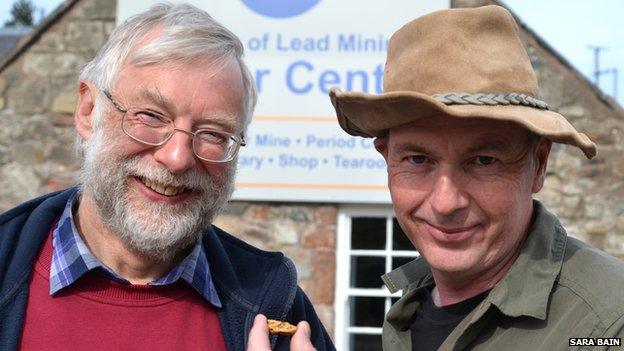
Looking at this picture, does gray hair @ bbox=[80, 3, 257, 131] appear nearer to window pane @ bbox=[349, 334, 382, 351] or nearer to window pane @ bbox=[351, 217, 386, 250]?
window pane @ bbox=[351, 217, 386, 250]

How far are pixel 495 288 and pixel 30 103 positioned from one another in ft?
18.3

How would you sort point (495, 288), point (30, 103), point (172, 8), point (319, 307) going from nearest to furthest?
1. point (495, 288)
2. point (172, 8)
3. point (319, 307)
4. point (30, 103)

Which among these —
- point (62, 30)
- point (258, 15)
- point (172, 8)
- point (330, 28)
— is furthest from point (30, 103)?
point (172, 8)

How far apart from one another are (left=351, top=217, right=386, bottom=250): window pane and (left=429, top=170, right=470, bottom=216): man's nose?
4.62 m

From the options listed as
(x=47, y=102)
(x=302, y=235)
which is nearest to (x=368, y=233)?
(x=302, y=235)

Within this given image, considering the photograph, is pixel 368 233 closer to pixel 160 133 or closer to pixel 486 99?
pixel 160 133

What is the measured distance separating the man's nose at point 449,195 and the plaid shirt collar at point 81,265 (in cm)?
77

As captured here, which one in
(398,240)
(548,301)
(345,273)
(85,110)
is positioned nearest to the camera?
(548,301)

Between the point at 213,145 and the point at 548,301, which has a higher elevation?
the point at 213,145

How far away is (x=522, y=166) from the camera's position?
1991 millimetres

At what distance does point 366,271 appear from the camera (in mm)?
6699

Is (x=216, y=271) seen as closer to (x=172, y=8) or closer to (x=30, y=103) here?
(x=172, y=8)

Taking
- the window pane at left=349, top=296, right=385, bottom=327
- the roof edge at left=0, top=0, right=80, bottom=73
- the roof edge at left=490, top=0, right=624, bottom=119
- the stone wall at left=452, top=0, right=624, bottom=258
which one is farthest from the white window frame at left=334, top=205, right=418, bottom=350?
the roof edge at left=0, top=0, right=80, bottom=73

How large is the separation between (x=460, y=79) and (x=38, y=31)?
5.48 meters
